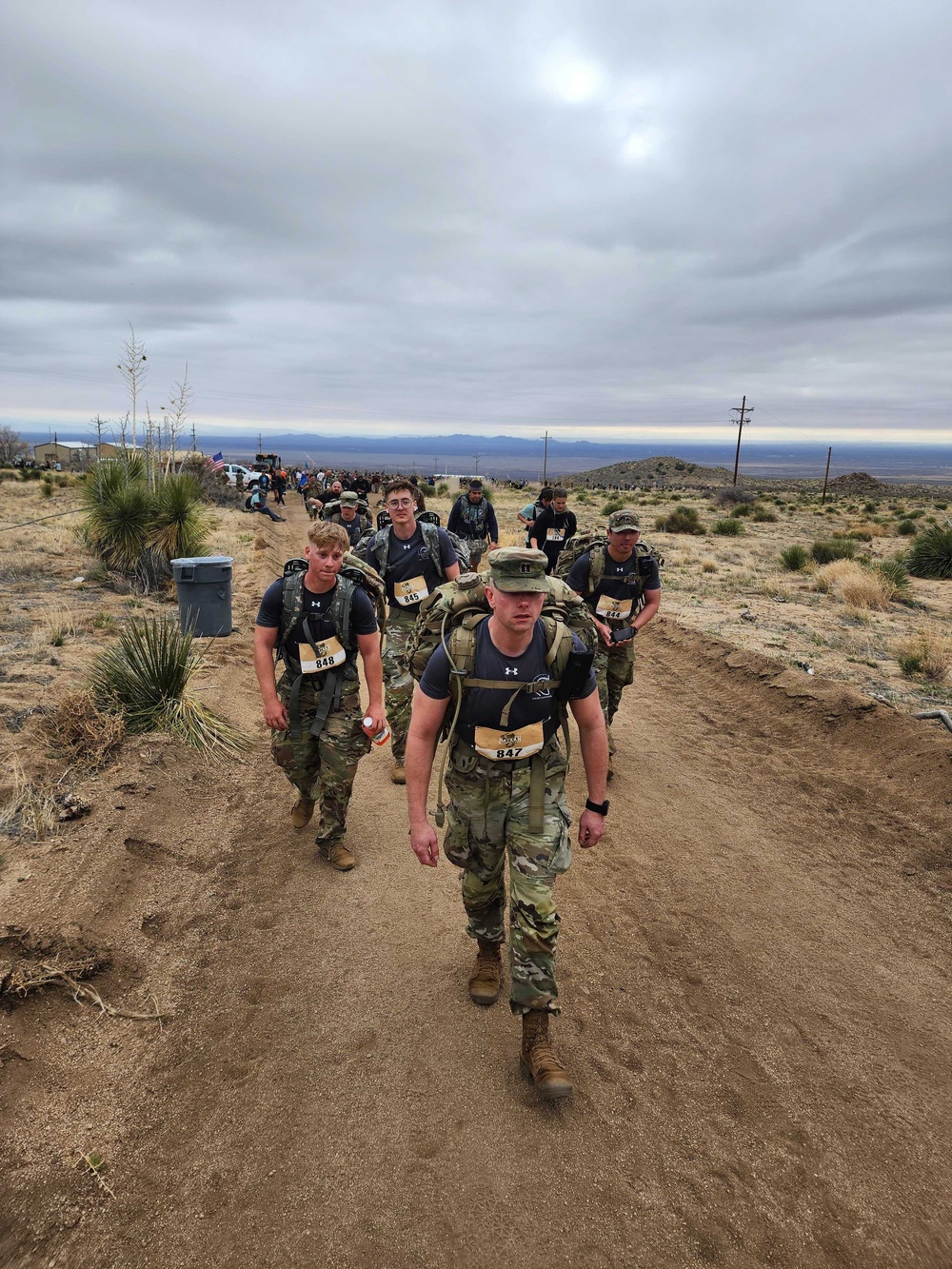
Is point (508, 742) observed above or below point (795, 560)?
above

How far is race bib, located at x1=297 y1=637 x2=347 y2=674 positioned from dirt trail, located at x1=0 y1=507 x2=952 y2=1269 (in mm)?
1423

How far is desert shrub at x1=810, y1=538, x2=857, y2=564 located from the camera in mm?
17844

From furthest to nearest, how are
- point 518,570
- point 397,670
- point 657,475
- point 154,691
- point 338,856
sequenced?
1. point 657,475
2. point 154,691
3. point 397,670
4. point 338,856
5. point 518,570

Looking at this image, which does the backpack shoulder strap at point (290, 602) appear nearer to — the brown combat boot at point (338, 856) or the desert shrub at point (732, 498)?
the brown combat boot at point (338, 856)

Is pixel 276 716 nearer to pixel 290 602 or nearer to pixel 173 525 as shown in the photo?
pixel 290 602

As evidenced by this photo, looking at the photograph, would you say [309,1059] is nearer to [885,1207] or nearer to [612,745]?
[885,1207]

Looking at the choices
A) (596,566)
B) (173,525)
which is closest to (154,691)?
(596,566)

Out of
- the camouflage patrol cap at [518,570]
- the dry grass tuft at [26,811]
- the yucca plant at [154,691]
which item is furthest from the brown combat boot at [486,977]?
the yucca plant at [154,691]

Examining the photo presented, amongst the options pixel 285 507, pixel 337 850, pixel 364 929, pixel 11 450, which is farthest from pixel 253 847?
pixel 11 450

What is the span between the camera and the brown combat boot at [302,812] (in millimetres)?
5219

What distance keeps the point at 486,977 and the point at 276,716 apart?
1967 mm

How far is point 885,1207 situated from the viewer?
2.63 meters

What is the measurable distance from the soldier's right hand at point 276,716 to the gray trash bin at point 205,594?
468 centimetres

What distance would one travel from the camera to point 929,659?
8766mm
